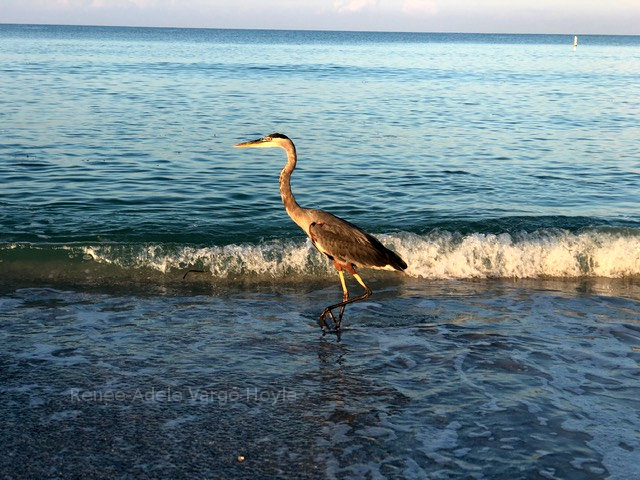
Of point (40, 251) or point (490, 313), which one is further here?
point (40, 251)

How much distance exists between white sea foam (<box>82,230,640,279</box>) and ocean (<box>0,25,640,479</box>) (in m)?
0.04

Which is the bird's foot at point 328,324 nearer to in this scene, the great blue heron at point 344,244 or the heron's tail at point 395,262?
the great blue heron at point 344,244

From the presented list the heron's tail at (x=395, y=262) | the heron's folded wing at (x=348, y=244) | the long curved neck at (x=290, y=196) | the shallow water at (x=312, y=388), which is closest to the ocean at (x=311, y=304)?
the shallow water at (x=312, y=388)

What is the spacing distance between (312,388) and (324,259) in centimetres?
434

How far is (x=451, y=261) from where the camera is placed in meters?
11.1

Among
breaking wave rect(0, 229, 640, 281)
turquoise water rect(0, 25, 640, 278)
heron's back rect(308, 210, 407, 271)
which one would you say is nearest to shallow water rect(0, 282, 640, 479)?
heron's back rect(308, 210, 407, 271)

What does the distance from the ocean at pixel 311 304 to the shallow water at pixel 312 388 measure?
2cm

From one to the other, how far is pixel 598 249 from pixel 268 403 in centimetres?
675

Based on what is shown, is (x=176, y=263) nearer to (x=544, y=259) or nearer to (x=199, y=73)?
(x=544, y=259)

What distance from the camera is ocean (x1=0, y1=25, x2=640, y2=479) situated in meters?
5.69

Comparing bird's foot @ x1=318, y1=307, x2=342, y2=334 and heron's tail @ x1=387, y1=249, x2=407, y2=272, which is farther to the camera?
heron's tail @ x1=387, y1=249, x2=407, y2=272

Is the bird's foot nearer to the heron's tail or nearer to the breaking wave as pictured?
the heron's tail

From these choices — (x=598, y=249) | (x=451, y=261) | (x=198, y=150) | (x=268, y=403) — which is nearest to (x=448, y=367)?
(x=268, y=403)

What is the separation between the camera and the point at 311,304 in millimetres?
9250
